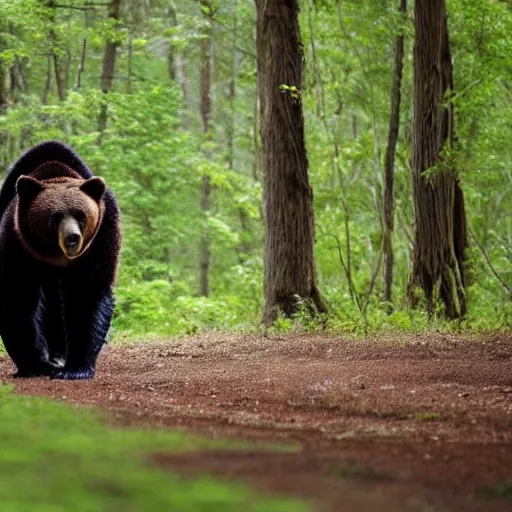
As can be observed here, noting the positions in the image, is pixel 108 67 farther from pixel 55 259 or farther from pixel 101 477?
pixel 101 477

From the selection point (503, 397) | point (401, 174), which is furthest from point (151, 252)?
point (503, 397)

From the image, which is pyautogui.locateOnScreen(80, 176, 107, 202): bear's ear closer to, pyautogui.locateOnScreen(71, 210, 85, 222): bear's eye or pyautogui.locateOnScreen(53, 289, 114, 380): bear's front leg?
pyautogui.locateOnScreen(71, 210, 85, 222): bear's eye

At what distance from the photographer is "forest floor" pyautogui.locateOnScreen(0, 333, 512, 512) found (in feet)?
8.96

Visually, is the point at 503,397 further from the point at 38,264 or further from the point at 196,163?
the point at 196,163

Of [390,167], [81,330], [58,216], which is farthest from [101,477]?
[390,167]

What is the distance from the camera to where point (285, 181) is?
43.7ft

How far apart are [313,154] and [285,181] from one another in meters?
7.88

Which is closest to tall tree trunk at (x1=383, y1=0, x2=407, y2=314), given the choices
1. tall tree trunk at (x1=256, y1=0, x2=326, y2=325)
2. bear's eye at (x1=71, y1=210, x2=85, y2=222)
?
tall tree trunk at (x1=256, y1=0, x2=326, y2=325)

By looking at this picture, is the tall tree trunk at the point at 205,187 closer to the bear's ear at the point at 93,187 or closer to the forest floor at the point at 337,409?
the forest floor at the point at 337,409

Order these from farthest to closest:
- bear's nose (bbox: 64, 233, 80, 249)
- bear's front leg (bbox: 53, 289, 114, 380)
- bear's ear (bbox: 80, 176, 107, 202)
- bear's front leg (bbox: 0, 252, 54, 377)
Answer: bear's front leg (bbox: 53, 289, 114, 380)
bear's front leg (bbox: 0, 252, 54, 377)
bear's ear (bbox: 80, 176, 107, 202)
bear's nose (bbox: 64, 233, 80, 249)

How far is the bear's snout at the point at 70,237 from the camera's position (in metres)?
6.94

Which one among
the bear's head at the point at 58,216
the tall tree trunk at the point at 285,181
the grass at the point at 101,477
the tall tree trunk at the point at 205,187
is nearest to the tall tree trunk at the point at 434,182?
the tall tree trunk at the point at 285,181

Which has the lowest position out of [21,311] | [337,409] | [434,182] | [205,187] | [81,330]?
[337,409]

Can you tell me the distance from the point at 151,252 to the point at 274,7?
1314cm
